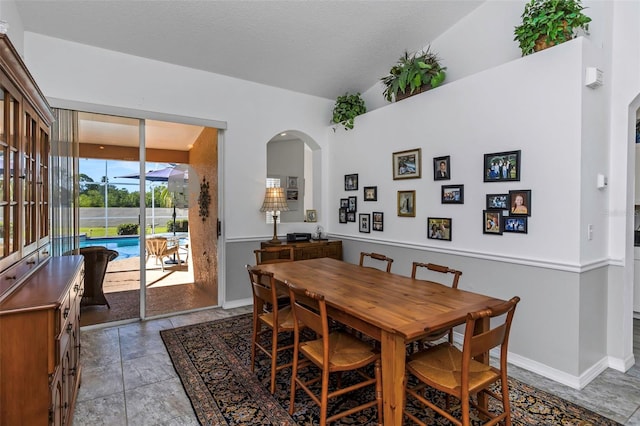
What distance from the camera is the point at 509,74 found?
2928 mm

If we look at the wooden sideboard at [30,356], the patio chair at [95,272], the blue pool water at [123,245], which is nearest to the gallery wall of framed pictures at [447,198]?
the blue pool water at [123,245]

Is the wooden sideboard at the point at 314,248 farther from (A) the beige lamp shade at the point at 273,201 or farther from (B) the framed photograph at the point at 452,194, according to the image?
(B) the framed photograph at the point at 452,194

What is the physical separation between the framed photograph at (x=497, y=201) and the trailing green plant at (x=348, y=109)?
2.22 m

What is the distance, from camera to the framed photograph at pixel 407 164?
3.76m

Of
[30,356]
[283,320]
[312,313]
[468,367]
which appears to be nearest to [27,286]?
[30,356]

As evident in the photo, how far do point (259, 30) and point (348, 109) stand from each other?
1596 millimetres

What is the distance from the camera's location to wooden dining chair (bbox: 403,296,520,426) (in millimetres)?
1592

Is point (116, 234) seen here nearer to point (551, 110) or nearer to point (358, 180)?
point (358, 180)

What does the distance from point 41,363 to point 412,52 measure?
445cm

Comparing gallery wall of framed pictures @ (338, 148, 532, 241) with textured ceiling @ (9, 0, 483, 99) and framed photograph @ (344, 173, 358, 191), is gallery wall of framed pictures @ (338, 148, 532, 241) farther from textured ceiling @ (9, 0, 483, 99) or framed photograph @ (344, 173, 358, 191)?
textured ceiling @ (9, 0, 483, 99)

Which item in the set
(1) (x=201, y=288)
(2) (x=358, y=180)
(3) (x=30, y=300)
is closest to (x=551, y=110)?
(2) (x=358, y=180)

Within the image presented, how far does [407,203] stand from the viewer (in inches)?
154

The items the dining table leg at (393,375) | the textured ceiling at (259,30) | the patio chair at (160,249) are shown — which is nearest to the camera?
the dining table leg at (393,375)

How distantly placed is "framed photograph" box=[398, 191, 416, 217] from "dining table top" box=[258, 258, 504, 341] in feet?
3.88
